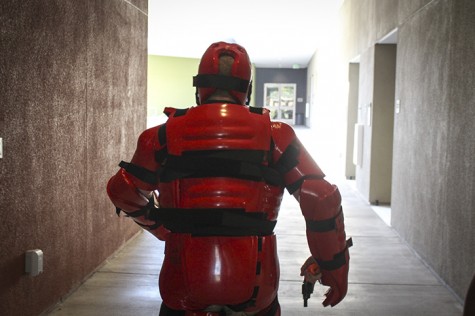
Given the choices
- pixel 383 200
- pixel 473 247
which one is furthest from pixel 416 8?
pixel 383 200

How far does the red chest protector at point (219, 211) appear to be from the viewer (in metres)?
1.60

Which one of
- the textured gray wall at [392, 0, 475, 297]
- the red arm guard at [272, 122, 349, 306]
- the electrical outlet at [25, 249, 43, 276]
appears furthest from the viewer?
the textured gray wall at [392, 0, 475, 297]

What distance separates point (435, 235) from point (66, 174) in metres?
2.88

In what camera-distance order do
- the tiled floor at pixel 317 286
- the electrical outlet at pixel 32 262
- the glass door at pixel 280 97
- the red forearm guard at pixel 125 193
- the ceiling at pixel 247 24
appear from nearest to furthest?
the red forearm guard at pixel 125 193
the electrical outlet at pixel 32 262
the tiled floor at pixel 317 286
the ceiling at pixel 247 24
the glass door at pixel 280 97

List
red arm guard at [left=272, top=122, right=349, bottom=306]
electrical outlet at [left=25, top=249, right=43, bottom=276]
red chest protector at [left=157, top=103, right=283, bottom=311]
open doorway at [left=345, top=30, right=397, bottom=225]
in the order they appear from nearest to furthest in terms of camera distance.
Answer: red chest protector at [left=157, top=103, right=283, bottom=311], red arm guard at [left=272, top=122, right=349, bottom=306], electrical outlet at [left=25, top=249, right=43, bottom=276], open doorway at [left=345, top=30, right=397, bottom=225]

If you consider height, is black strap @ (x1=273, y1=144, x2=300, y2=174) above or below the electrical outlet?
above

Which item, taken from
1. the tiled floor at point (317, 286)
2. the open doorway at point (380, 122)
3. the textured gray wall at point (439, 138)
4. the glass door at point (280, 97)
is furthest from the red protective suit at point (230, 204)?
the glass door at point (280, 97)

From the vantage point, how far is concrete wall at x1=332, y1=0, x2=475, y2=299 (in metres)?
3.65

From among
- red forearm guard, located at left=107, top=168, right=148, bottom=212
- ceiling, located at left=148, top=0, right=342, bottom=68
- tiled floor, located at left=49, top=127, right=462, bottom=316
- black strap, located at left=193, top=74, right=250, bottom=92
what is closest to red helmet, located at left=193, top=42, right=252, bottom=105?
black strap, located at left=193, top=74, right=250, bottom=92

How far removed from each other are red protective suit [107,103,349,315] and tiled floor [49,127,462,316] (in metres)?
1.89

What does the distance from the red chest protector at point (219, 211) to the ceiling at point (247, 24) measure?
10053mm

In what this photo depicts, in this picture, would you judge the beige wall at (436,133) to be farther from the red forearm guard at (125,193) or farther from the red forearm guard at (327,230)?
the red forearm guard at (125,193)

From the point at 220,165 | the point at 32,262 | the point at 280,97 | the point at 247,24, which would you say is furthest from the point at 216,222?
the point at 280,97

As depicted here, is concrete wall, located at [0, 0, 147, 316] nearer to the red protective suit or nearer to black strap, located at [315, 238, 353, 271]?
the red protective suit
